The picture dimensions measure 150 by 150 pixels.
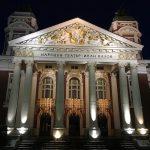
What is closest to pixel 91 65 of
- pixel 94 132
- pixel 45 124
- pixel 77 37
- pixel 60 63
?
pixel 60 63

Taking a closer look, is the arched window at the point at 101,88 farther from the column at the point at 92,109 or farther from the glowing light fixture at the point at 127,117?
the glowing light fixture at the point at 127,117

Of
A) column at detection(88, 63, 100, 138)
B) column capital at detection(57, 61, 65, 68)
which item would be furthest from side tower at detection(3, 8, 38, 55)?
column at detection(88, 63, 100, 138)

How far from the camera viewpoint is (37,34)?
28562 mm

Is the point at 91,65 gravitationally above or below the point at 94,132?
above

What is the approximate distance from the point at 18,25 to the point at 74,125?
18.7 m

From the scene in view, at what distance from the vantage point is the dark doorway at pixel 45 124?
98.3 ft

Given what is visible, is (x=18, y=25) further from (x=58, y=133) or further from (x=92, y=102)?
(x=58, y=133)

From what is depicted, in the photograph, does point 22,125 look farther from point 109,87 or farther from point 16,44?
point 109,87

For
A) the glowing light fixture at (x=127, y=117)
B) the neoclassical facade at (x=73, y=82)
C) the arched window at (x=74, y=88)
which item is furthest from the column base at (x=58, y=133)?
the arched window at (x=74, y=88)

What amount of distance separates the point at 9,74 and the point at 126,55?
51.1 ft

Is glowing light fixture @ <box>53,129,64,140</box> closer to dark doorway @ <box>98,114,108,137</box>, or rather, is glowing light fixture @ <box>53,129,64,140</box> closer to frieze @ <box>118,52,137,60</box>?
dark doorway @ <box>98,114,108,137</box>

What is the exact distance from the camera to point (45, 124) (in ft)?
100

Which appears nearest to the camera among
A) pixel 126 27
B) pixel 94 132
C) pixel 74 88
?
pixel 94 132

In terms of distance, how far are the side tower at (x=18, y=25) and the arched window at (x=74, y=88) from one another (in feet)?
38.0
